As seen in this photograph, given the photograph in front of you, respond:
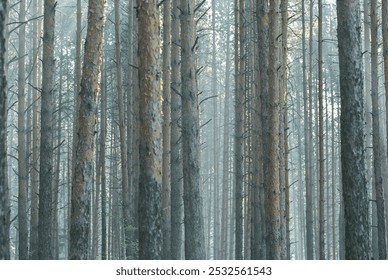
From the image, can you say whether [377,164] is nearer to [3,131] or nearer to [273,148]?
[273,148]

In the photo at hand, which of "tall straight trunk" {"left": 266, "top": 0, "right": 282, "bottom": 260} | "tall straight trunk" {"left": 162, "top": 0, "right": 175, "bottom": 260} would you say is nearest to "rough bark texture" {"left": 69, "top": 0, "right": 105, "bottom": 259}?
"tall straight trunk" {"left": 266, "top": 0, "right": 282, "bottom": 260}

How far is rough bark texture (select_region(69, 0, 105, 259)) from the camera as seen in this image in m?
9.45

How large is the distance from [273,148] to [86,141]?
10.8 feet

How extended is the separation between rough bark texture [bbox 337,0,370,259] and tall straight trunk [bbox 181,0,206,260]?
3.66 m

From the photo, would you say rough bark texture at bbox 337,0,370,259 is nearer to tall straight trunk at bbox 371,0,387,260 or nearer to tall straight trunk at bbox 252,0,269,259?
tall straight trunk at bbox 252,0,269,259

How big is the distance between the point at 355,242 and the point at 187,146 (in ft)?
13.8

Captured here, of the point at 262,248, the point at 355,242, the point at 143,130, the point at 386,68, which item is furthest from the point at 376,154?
Answer: the point at 143,130

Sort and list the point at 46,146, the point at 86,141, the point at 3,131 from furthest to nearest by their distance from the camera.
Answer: the point at 46,146 → the point at 86,141 → the point at 3,131

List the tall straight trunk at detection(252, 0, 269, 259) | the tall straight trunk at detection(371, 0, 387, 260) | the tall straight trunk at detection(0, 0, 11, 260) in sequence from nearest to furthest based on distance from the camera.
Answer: the tall straight trunk at detection(0, 0, 11, 260) < the tall straight trunk at detection(252, 0, 269, 259) < the tall straight trunk at detection(371, 0, 387, 260)

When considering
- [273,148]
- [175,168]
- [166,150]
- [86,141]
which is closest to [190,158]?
[273,148]

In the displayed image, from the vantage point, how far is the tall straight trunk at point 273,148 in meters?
11.2

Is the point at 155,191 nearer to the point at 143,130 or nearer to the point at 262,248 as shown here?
the point at 143,130

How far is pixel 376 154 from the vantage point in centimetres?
1523

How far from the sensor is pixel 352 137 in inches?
333
